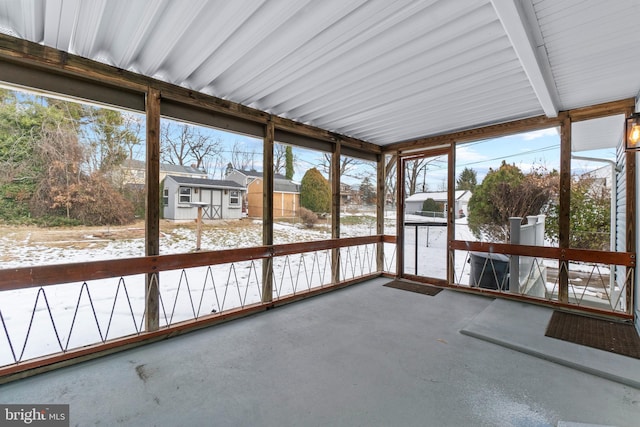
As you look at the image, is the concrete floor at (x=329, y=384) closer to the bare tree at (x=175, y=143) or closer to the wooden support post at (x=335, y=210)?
the wooden support post at (x=335, y=210)

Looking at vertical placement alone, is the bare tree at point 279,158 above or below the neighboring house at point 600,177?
above

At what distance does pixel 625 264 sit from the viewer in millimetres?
3188

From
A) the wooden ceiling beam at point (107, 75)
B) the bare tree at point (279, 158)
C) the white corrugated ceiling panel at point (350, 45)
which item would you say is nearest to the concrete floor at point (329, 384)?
the bare tree at point (279, 158)

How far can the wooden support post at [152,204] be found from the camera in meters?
2.69

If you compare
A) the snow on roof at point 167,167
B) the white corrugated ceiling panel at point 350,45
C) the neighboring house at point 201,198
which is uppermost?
the white corrugated ceiling panel at point 350,45

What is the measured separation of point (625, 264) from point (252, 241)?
14.0 ft

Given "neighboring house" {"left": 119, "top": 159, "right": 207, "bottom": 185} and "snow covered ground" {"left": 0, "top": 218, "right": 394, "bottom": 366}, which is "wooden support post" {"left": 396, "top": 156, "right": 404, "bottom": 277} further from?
"neighboring house" {"left": 119, "top": 159, "right": 207, "bottom": 185}

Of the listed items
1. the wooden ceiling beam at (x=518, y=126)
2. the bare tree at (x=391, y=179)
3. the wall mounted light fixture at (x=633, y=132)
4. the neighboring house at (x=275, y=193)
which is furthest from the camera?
the bare tree at (x=391, y=179)

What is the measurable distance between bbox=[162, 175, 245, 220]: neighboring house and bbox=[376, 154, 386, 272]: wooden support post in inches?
111

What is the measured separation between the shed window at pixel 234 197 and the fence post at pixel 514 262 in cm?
378

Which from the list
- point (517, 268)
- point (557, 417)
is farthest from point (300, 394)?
point (517, 268)

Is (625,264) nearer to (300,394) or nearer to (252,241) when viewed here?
(300,394)

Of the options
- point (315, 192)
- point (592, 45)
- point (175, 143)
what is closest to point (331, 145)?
point (315, 192)

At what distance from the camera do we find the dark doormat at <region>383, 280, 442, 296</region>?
14.3 feet
